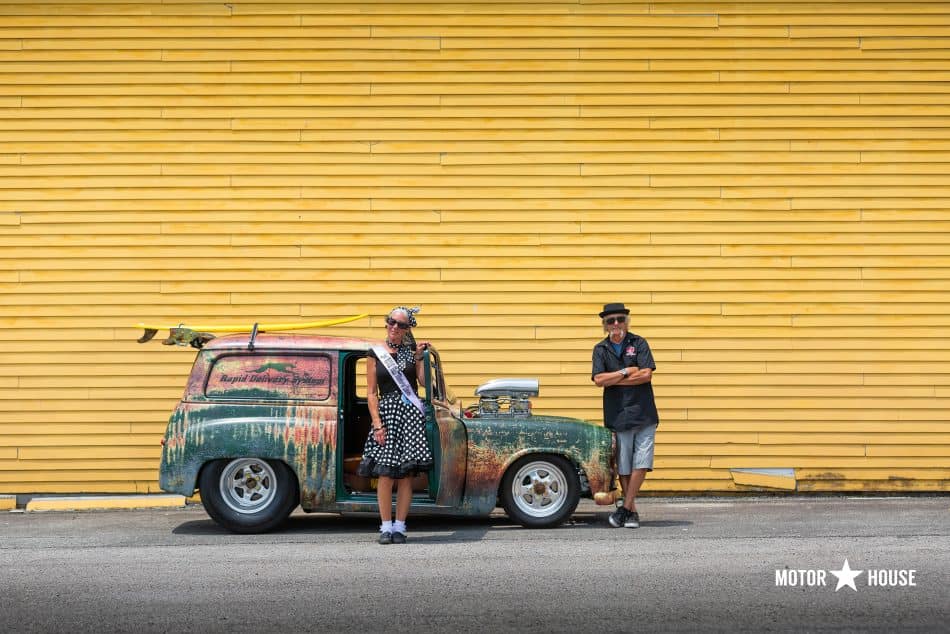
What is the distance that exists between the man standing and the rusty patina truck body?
0.19 meters

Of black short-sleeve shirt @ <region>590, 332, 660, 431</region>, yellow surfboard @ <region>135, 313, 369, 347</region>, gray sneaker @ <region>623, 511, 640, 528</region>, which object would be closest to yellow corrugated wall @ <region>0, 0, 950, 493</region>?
yellow surfboard @ <region>135, 313, 369, 347</region>

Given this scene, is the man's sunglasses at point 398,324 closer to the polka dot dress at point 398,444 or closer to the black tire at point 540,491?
the polka dot dress at point 398,444

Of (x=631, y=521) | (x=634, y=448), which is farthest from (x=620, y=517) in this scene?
(x=634, y=448)

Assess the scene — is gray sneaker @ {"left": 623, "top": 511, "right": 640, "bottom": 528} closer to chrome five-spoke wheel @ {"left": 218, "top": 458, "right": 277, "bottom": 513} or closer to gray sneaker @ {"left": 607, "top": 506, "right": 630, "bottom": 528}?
gray sneaker @ {"left": 607, "top": 506, "right": 630, "bottom": 528}

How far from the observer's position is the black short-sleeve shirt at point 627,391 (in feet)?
32.6

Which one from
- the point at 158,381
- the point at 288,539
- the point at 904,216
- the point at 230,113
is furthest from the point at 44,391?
the point at 904,216

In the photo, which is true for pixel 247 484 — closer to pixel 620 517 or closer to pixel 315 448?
pixel 315 448

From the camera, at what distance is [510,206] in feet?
41.1

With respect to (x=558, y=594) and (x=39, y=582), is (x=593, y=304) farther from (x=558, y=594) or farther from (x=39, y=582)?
(x=39, y=582)

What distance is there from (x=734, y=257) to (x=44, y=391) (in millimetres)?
7316

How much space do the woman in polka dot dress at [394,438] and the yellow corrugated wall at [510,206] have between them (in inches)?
126

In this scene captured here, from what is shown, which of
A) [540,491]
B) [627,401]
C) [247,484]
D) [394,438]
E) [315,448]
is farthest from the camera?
[627,401]

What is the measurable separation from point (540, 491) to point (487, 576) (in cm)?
235

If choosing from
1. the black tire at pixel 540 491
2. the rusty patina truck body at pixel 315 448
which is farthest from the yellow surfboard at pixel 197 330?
the black tire at pixel 540 491
